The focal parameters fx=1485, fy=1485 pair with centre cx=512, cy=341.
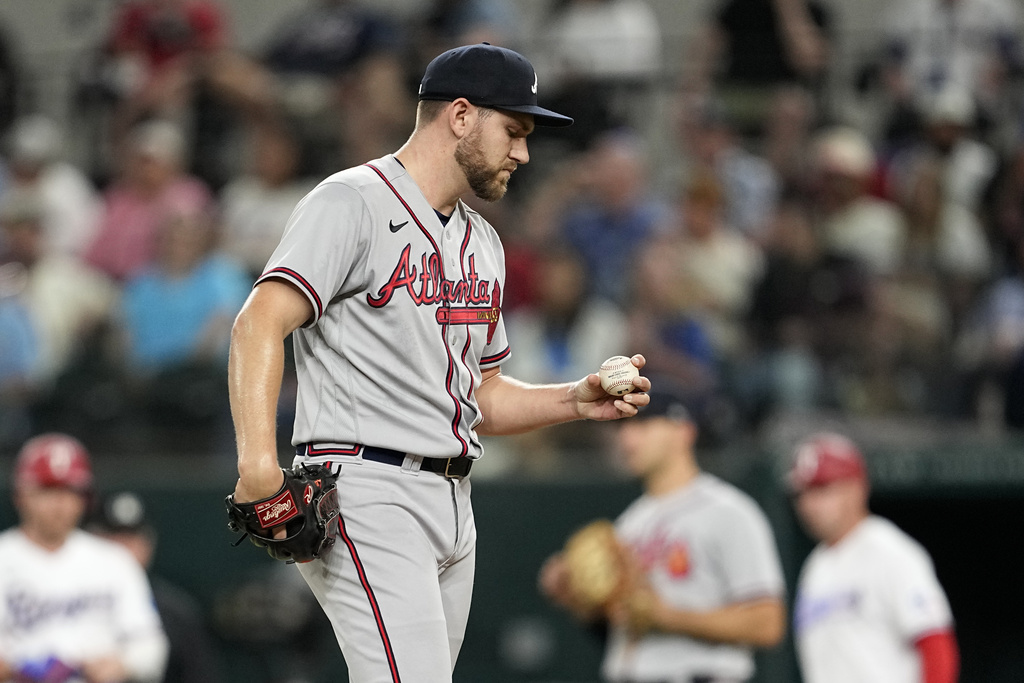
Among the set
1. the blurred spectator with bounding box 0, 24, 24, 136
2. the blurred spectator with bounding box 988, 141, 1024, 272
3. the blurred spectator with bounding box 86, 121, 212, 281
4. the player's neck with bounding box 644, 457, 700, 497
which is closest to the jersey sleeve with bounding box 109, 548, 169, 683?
the player's neck with bounding box 644, 457, 700, 497

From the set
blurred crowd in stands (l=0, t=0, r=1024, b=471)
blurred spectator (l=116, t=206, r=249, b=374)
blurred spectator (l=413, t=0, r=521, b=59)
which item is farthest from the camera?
blurred spectator (l=413, t=0, r=521, b=59)

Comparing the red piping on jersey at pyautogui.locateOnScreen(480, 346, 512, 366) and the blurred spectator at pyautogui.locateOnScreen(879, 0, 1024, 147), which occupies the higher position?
the blurred spectator at pyautogui.locateOnScreen(879, 0, 1024, 147)

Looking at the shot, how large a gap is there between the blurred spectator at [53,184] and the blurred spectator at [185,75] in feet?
1.43

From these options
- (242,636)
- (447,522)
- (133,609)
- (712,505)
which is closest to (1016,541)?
(712,505)

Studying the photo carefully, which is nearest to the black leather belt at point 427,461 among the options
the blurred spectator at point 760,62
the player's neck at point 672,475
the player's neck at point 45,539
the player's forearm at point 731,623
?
the player's forearm at point 731,623

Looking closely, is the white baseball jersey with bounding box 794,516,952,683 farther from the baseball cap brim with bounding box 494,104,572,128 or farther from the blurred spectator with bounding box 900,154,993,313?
the baseball cap brim with bounding box 494,104,572,128

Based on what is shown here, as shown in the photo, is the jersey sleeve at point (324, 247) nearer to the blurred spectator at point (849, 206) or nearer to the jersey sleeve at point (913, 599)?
the jersey sleeve at point (913, 599)

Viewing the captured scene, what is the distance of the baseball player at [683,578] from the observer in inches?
218

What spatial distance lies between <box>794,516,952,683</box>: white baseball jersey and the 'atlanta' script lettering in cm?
300

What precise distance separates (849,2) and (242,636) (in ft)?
21.9

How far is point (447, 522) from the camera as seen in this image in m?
3.18

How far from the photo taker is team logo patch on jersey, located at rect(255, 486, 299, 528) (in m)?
2.89

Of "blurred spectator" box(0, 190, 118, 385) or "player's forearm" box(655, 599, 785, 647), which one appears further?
"blurred spectator" box(0, 190, 118, 385)

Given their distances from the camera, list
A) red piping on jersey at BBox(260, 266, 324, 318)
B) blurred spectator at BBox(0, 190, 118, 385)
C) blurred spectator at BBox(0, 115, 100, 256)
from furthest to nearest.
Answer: blurred spectator at BBox(0, 115, 100, 256) < blurred spectator at BBox(0, 190, 118, 385) < red piping on jersey at BBox(260, 266, 324, 318)
